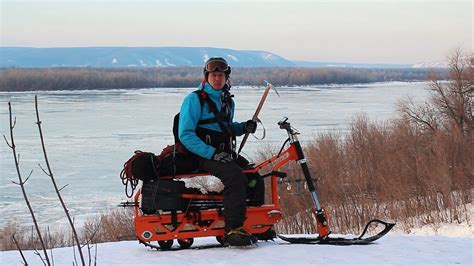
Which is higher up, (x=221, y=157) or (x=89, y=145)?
(x=221, y=157)

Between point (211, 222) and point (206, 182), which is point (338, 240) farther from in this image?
point (206, 182)

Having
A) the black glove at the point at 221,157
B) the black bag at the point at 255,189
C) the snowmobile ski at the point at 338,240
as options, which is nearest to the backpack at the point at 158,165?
the black glove at the point at 221,157

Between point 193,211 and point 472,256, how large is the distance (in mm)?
2249

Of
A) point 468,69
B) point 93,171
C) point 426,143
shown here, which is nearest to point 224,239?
point 93,171

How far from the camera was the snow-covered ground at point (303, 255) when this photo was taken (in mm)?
4414

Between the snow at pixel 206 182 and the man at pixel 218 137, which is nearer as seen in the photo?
the man at pixel 218 137

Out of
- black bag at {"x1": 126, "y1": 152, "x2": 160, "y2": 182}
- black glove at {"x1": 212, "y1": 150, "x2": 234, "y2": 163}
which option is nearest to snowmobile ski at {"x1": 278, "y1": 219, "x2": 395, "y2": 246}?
black glove at {"x1": 212, "y1": 150, "x2": 234, "y2": 163}

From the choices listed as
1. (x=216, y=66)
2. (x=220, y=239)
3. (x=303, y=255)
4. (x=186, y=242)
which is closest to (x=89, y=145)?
(x=186, y=242)

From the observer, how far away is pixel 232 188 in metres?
4.89

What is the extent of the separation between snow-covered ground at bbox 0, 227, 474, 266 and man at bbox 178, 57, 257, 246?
250 mm

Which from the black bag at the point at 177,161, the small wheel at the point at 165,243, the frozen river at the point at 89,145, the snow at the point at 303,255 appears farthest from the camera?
the frozen river at the point at 89,145

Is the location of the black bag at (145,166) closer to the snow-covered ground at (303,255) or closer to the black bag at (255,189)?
the snow-covered ground at (303,255)

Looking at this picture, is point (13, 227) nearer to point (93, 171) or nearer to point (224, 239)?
point (93, 171)

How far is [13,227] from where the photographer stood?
573 inches
